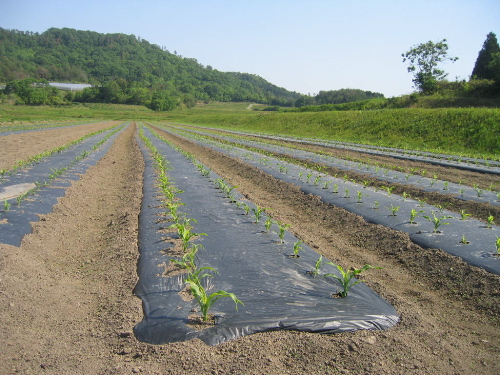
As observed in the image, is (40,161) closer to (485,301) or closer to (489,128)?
(485,301)

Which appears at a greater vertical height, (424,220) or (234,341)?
(424,220)

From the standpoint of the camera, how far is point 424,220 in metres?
5.74

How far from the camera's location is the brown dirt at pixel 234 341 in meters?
2.51

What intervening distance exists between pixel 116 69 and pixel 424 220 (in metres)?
166

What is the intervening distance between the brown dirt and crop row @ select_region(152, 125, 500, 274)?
0.23 meters

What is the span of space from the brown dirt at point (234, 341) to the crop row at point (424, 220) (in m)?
0.23

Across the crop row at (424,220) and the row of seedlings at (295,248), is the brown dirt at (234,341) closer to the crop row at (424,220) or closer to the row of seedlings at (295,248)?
the crop row at (424,220)

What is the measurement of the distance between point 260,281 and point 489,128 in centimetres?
1936

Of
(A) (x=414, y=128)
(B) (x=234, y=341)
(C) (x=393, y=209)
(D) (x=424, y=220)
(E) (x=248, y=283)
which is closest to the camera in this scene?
(B) (x=234, y=341)

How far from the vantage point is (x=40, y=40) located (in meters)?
173

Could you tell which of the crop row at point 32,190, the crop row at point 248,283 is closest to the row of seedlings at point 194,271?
the crop row at point 248,283

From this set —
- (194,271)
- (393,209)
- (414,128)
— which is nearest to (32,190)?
(194,271)

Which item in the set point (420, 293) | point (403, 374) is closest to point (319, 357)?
point (403, 374)

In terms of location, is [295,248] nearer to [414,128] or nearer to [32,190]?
[32,190]
